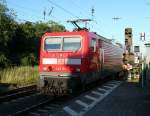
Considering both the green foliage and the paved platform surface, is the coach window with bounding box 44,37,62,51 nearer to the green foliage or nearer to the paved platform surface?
the paved platform surface

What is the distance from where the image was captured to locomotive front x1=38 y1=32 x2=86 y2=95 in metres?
16.7

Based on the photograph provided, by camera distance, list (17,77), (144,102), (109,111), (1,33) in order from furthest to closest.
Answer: (1,33) → (17,77) → (144,102) → (109,111)

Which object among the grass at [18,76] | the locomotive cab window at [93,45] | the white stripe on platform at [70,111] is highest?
the locomotive cab window at [93,45]

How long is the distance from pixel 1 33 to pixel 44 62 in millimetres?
17268

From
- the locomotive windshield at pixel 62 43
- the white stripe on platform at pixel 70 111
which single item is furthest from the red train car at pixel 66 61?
the white stripe on platform at pixel 70 111

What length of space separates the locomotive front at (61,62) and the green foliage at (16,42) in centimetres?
1680

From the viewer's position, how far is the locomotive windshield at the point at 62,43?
17.4m

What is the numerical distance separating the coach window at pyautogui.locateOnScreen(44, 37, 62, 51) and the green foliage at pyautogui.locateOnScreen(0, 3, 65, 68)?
16570 mm

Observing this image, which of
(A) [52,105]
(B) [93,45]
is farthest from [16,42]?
(A) [52,105]

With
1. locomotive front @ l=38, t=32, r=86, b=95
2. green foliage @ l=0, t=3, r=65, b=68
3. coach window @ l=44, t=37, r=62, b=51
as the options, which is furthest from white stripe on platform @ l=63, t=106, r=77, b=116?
green foliage @ l=0, t=3, r=65, b=68

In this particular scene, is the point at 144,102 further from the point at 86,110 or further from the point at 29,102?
the point at 29,102

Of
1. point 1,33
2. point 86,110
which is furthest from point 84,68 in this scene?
point 1,33

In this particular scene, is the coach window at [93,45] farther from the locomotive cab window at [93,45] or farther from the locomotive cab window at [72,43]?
the locomotive cab window at [72,43]

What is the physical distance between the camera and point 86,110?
13.0 m
